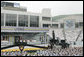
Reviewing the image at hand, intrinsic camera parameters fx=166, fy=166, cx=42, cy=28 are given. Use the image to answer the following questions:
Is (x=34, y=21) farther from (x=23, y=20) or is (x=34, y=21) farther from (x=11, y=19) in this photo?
(x=11, y=19)

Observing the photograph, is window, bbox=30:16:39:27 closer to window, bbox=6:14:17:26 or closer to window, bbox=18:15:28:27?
window, bbox=18:15:28:27

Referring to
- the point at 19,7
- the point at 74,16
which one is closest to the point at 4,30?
the point at 19,7

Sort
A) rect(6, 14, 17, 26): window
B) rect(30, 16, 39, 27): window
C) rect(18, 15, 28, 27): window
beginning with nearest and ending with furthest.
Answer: rect(6, 14, 17, 26): window < rect(18, 15, 28, 27): window < rect(30, 16, 39, 27): window

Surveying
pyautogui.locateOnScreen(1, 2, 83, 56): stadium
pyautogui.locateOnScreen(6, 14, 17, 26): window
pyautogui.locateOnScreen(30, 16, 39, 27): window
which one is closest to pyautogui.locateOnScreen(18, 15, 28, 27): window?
pyautogui.locateOnScreen(1, 2, 83, 56): stadium

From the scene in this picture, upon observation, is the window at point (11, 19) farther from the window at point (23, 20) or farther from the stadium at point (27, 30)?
the window at point (23, 20)

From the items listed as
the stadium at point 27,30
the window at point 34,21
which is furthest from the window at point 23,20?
the window at point 34,21

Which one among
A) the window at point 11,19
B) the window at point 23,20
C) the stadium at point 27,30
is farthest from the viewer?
the window at point 23,20

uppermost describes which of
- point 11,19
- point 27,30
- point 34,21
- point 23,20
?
point 11,19

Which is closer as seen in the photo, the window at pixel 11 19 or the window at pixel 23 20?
the window at pixel 11 19

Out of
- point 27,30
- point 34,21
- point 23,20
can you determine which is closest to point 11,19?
point 23,20

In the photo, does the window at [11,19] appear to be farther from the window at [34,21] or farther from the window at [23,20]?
the window at [34,21]

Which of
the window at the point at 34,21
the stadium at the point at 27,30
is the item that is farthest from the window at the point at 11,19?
the window at the point at 34,21

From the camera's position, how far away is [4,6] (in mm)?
30188

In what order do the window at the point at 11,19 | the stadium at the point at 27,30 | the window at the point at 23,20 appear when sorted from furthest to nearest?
the window at the point at 23,20 < the window at the point at 11,19 < the stadium at the point at 27,30
